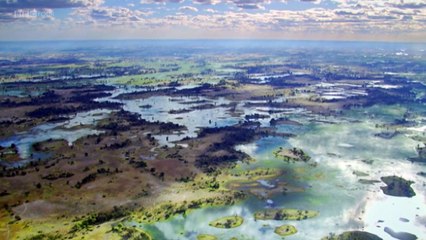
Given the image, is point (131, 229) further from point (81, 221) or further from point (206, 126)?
point (206, 126)

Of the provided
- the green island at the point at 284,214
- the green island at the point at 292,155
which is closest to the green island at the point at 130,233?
the green island at the point at 284,214

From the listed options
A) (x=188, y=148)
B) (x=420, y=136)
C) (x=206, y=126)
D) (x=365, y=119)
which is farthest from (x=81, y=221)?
(x=365, y=119)

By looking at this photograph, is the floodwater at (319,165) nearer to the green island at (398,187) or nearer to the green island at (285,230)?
→ the green island at (285,230)

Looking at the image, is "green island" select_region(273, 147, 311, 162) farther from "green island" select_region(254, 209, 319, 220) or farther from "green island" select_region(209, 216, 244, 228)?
"green island" select_region(209, 216, 244, 228)

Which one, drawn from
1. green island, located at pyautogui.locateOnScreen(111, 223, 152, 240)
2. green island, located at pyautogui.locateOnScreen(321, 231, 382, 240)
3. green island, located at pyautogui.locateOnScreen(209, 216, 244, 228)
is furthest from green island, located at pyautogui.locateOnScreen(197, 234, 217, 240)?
green island, located at pyautogui.locateOnScreen(321, 231, 382, 240)

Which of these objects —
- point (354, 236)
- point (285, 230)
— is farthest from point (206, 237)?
point (354, 236)
